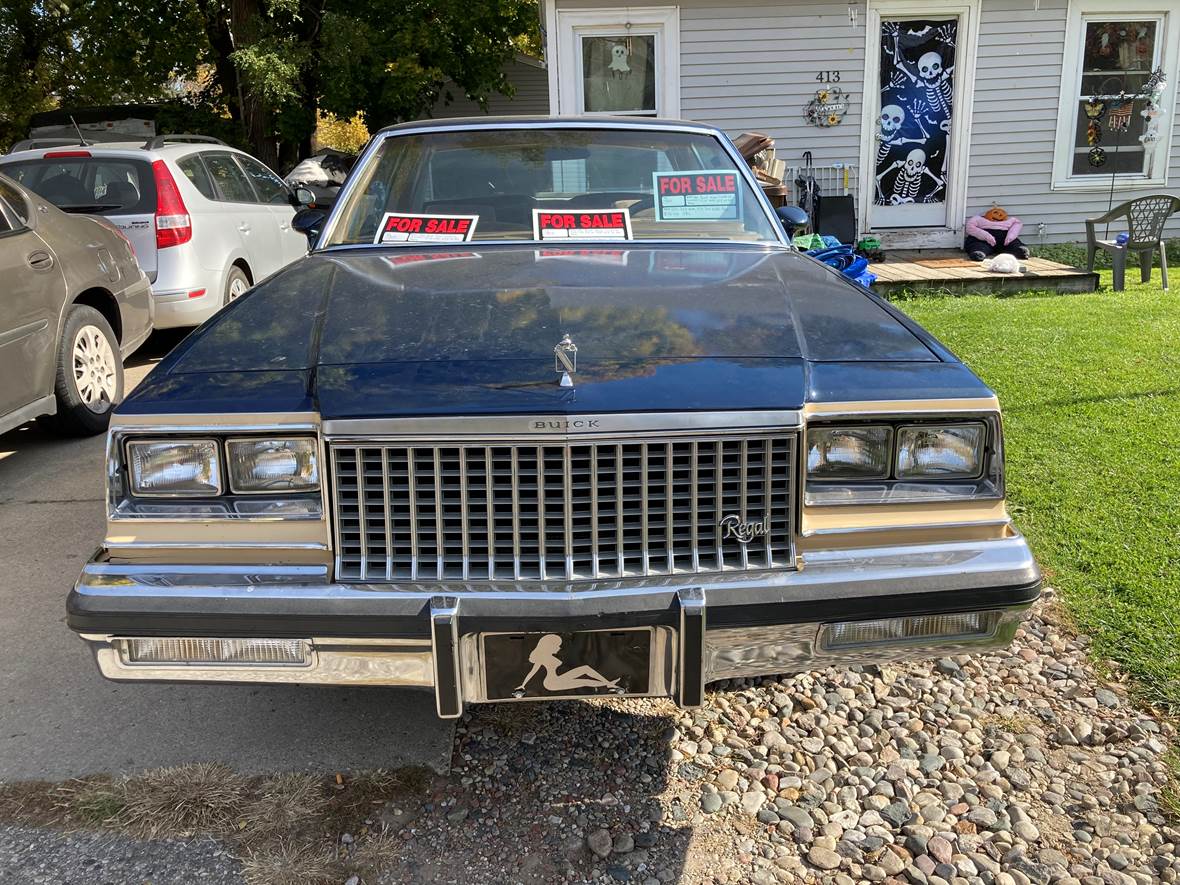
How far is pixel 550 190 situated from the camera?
→ 12.3ft

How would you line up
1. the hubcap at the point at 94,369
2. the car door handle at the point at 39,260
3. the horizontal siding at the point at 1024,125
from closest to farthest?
the car door handle at the point at 39,260, the hubcap at the point at 94,369, the horizontal siding at the point at 1024,125

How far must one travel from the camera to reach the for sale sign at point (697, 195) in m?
3.67

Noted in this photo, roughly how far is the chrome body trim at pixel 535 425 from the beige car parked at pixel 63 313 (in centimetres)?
332

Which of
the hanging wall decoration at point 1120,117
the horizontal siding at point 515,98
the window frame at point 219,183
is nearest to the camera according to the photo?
the window frame at point 219,183

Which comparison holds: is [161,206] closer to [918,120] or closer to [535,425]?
[535,425]

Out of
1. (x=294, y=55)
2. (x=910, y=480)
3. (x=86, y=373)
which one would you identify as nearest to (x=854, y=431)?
(x=910, y=480)

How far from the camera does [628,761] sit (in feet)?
8.69

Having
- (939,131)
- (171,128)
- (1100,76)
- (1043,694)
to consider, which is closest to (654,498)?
(1043,694)

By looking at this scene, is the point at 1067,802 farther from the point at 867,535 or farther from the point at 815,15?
the point at 815,15

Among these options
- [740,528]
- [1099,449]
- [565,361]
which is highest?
[565,361]

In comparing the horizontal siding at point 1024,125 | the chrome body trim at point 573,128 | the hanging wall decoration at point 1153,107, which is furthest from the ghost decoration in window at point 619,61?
the chrome body trim at point 573,128

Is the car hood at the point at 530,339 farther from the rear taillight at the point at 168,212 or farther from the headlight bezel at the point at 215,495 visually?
the rear taillight at the point at 168,212

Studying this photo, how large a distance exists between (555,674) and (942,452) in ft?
3.49

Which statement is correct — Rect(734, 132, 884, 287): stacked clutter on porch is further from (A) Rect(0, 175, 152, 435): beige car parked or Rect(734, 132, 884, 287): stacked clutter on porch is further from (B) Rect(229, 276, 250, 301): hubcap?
(A) Rect(0, 175, 152, 435): beige car parked
